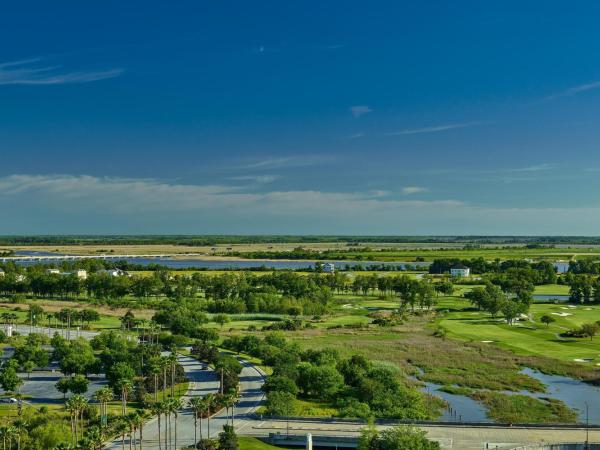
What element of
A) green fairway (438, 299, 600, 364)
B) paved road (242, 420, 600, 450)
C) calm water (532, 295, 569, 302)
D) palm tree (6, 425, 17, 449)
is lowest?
green fairway (438, 299, 600, 364)

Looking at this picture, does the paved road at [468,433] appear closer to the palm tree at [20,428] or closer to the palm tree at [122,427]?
the palm tree at [122,427]

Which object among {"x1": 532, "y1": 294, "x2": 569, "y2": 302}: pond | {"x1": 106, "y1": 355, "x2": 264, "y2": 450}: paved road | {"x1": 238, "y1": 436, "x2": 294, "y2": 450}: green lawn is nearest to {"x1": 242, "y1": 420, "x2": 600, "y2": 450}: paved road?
{"x1": 238, "y1": 436, "x2": 294, "y2": 450}: green lawn

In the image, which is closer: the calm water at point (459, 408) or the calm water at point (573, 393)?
the calm water at point (459, 408)

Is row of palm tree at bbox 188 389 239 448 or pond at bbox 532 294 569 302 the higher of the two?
row of palm tree at bbox 188 389 239 448

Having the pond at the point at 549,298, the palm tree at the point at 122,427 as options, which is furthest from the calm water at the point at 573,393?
the pond at the point at 549,298

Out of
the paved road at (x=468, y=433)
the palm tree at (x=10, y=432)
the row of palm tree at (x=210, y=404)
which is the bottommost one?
the paved road at (x=468, y=433)

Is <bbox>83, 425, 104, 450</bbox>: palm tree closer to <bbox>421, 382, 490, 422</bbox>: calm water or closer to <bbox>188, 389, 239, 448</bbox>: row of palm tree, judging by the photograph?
<bbox>188, 389, 239, 448</bbox>: row of palm tree

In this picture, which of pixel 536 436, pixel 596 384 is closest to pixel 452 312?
pixel 596 384

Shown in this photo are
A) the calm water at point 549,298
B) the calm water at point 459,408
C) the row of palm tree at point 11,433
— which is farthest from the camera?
the calm water at point 549,298

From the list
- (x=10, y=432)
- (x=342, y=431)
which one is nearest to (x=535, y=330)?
(x=342, y=431)

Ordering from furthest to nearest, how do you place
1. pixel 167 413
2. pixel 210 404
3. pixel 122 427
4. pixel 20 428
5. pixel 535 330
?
pixel 535 330, pixel 210 404, pixel 167 413, pixel 122 427, pixel 20 428

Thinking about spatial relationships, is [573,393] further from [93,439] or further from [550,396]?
[93,439]
